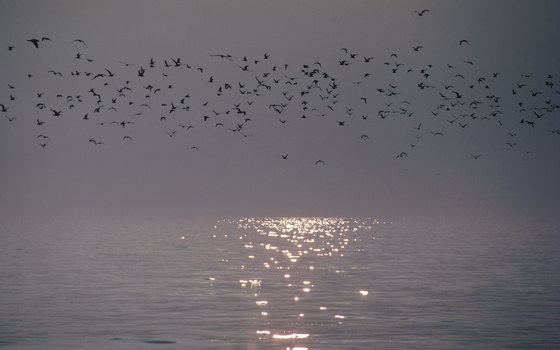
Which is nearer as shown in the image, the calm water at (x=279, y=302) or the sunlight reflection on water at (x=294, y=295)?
the calm water at (x=279, y=302)

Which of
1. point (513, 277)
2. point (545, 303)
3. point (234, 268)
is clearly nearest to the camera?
point (545, 303)

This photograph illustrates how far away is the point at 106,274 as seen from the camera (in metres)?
82.8

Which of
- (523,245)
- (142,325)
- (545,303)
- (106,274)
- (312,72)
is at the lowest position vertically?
(142,325)

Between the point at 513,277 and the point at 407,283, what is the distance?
10620mm

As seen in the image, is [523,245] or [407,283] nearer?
[407,283]

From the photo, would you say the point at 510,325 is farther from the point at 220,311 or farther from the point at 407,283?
the point at 407,283

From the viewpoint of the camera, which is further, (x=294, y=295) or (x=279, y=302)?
(x=294, y=295)

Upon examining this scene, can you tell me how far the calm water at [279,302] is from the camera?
49094 mm

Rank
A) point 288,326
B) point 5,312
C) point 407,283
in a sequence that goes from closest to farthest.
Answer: point 288,326
point 5,312
point 407,283

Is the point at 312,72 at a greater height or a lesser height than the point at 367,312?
greater

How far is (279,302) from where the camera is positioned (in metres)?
63.6

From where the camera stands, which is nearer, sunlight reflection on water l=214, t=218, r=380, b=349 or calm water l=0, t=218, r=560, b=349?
calm water l=0, t=218, r=560, b=349

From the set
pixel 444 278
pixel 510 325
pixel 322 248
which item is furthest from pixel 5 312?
pixel 322 248

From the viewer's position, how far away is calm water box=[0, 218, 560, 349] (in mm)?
49094
